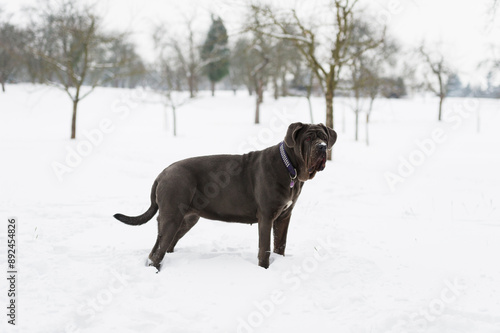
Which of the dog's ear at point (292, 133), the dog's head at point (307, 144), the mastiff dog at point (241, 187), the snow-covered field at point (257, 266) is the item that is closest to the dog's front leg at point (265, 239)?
the mastiff dog at point (241, 187)

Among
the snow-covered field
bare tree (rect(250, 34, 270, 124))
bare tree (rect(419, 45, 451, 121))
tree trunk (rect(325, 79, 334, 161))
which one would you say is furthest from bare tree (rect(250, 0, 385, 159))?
bare tree (rect(419, 45, 451, 121))

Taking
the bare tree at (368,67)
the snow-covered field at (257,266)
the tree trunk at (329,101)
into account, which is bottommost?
the snow-covered field at (257,266)

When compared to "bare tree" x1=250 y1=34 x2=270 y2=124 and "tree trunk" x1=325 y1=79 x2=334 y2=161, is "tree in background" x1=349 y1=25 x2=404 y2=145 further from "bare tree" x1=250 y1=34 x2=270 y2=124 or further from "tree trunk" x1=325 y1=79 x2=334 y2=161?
"bare tree" x1=250 y1=34 x2=270 y2=124

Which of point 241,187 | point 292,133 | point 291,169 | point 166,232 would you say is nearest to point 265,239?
point 241,187

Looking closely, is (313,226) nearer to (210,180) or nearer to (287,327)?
(210,180)

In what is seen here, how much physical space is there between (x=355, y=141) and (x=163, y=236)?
24804mm

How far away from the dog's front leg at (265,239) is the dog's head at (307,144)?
613 millimetres

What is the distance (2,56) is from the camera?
39000 millimetres

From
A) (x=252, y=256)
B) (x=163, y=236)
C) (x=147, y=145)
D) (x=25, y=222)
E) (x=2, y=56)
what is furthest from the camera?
(x=2, y=56)

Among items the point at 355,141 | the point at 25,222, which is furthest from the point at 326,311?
the point at 355,141

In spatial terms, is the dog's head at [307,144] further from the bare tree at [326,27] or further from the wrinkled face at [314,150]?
the bare tree at [326,27]

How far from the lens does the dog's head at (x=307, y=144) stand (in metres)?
3.68

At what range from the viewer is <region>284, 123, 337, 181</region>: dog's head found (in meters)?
3.68

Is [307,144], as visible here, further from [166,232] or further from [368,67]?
[368,67]
